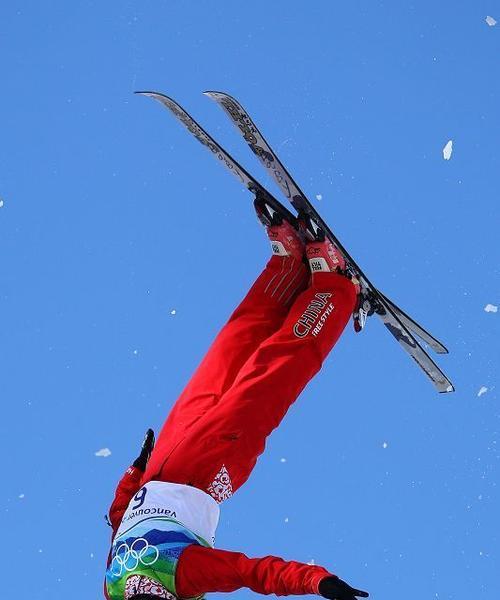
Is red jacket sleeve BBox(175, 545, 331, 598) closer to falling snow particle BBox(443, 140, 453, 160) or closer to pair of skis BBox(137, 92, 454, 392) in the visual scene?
pair of skis BBox(137, 92, 454, 392)

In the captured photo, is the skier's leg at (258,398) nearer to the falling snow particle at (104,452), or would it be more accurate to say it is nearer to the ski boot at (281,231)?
the ski boot at (281,231)

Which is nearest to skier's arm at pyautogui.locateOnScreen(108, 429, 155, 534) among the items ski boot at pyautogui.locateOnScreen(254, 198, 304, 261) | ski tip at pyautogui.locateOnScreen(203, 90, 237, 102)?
ski boot at pyautogui.locateOnScreen(254, 198, 304, 261)

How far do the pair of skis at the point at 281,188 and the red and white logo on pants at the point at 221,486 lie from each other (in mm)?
586

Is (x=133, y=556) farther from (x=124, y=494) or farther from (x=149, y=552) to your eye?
(x=124, y=494)

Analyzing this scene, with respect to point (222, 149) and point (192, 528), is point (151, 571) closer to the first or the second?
point (192, 528)

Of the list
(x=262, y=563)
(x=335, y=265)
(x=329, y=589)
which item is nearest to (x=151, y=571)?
(x=262, y=563)

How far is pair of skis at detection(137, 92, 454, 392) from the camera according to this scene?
10.8ft

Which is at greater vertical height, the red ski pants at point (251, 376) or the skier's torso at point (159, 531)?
the red ski pants at point (251, 376)

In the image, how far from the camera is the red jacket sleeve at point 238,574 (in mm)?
2557

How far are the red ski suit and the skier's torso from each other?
0.05m

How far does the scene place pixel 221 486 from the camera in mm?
3105

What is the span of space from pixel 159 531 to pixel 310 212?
0.96m

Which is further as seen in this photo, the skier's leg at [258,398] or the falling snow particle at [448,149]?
the falling snow particle at [448,149]

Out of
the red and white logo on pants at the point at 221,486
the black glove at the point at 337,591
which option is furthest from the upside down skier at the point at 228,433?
the black glove at the point at 337,591
